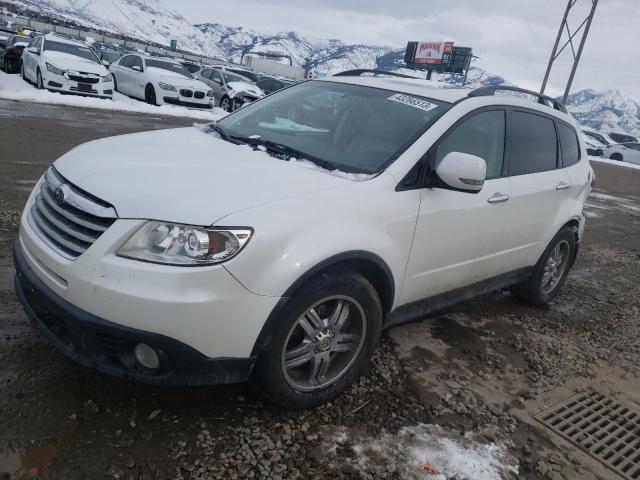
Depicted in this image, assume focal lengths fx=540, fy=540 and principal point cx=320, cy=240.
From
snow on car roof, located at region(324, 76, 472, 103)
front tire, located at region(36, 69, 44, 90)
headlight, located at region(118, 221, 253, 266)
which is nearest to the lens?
headlight, located at region(118, 221, 253, 266)

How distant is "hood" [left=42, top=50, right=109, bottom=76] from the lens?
14.9 metres

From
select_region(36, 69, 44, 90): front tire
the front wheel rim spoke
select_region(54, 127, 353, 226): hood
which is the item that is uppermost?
select_region(54, 127, 353, 226): hood

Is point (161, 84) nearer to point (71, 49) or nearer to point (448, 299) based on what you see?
point (71, 49)

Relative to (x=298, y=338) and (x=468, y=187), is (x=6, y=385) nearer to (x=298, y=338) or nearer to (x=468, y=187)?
(x=298, y=338)

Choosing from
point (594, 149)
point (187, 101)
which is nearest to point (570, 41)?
point (594, 149)

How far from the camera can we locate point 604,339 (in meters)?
4.44

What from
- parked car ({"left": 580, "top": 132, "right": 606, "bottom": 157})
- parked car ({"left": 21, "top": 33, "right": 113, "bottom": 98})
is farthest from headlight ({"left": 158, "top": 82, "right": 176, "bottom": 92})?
parked car ({"left": 580, "top": 132, "right": 606, "bottom": 157})

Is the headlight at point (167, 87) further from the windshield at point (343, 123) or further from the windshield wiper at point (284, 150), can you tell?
the windshield wiper at point (284, 150)

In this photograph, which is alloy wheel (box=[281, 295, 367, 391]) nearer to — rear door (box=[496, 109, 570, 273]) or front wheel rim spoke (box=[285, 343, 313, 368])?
front wheel rim spoke (box=[285, 343, 313, 368])

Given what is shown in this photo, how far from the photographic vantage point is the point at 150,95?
17.5 metres

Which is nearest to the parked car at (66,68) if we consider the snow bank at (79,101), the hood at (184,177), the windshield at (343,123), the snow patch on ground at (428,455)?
the snow bank at (79,101)

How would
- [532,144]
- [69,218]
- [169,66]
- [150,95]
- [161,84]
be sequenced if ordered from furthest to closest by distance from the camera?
[169,66], [150,95], [161,84], [532,144], [69,218]

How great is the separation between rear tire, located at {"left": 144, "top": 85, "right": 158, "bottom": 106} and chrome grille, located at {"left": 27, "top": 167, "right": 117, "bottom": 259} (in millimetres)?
15477

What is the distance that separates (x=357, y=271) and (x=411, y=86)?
1.56 m
